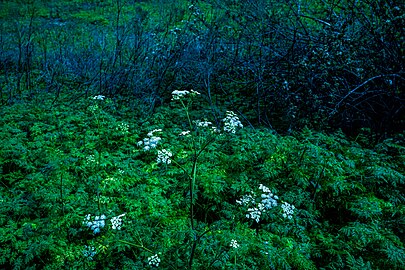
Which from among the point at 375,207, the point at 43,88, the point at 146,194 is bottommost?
the point at 43,88

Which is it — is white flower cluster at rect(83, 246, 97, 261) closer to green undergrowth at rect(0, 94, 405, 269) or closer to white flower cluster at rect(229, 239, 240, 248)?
green undergrowth at rect(0, 94, 405, 269)

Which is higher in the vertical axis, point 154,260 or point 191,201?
point 191,201

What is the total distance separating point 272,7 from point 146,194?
4.81m

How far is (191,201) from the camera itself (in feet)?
7.47

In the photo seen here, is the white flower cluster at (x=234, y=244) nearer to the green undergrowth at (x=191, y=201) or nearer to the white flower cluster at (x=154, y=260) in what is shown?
the green undergrowth at (x=191, y=201)

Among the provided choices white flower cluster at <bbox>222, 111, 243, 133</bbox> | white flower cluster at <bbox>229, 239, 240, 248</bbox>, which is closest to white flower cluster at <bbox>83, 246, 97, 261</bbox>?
white flower cluster at <bbox>229, 239, 240, 248</bbox>

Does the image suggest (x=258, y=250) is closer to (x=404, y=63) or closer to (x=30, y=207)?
(x=30, y=207)

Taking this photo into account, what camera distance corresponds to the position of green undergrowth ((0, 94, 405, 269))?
2576 mm

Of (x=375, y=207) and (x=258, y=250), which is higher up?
(x=375, y=207)

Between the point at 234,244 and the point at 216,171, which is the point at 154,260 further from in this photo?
the point at 216,171

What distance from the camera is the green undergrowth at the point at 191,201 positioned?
2.58 metres

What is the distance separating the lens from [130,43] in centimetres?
888

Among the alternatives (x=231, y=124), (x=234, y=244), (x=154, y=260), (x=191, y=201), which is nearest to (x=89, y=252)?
(x=154, y=260)

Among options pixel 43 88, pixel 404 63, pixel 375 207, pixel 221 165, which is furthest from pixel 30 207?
pixel 404 63
